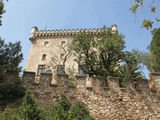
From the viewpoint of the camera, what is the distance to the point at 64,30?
2772 centimetres

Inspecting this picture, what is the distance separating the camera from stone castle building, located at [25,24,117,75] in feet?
80.1

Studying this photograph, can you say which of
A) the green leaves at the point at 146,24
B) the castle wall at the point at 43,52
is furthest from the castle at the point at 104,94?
the castle wall at the point at 43,52

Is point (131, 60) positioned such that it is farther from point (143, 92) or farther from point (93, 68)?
Answer: point (143, 92)

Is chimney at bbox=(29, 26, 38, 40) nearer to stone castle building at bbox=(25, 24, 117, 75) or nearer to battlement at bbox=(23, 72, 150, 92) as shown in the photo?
stone castle building at bbox=(25, 24, 117, 75)

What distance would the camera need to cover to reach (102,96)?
9.23m

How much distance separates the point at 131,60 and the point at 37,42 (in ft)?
55.7

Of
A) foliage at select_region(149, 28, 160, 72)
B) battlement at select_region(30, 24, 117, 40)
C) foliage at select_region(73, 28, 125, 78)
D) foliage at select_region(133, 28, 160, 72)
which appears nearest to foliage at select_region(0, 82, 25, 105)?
foliage at select_region(73, 28, 125, 78)

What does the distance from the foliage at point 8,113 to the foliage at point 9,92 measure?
641 millimetres

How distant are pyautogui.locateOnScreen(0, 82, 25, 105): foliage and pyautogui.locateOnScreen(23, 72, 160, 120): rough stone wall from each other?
23.2 inches

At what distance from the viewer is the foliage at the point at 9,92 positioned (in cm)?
801

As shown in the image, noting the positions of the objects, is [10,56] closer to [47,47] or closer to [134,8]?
[134,8]

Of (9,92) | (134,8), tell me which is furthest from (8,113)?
(134,8)

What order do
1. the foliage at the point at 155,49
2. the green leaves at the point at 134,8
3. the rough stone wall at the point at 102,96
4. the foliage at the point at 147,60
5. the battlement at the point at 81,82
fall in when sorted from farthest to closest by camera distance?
the foliage at the point at 147,60
the foliage at the point at 155,49
the battlement at the point at 81,82
the rough stone wall at the point at 102,96
the green leaves at the point at 134,8

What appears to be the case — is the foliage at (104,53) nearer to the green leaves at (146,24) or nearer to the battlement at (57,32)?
the battlement at (57,32)
